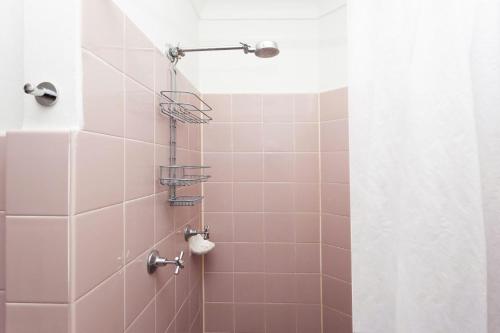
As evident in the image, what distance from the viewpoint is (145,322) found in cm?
83

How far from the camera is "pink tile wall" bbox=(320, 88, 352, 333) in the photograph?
1.41m

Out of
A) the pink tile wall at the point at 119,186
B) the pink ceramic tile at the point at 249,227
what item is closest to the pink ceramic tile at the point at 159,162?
the pink tile wall at the point at 119,186

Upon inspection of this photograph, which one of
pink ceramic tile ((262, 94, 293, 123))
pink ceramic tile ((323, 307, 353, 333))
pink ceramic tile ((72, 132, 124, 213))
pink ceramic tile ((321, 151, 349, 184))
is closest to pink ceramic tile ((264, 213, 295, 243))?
pink ceramic tile ((321, 151, 349, 184))

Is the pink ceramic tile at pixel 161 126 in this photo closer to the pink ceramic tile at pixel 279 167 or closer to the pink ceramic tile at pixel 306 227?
the pink ceramic tile at pixel 279 167

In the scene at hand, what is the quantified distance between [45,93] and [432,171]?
86 centimetres

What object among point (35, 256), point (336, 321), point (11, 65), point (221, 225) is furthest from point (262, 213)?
point (11, 65)

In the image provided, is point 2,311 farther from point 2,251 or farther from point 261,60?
point 261,60

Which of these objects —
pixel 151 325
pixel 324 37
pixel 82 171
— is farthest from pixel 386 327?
pixel 324 37

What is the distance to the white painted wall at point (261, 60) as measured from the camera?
1.55 meters

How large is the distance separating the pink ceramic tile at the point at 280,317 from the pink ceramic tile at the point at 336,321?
18 centimetres

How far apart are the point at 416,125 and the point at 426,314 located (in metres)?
0.46

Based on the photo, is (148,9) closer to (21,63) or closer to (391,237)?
(21,63)

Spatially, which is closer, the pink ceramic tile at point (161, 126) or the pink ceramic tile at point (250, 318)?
the pink ceramic tile at point (161, 126)

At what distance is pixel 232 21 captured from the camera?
1.56 m
